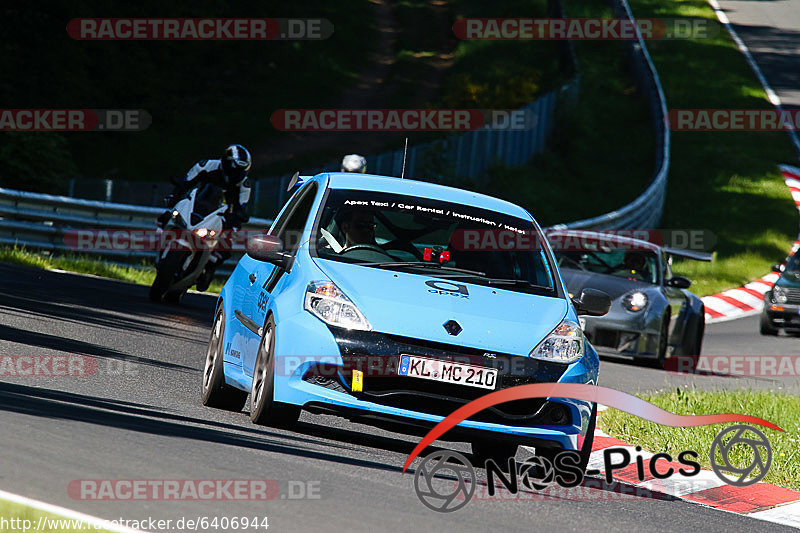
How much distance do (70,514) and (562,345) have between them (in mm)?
3446

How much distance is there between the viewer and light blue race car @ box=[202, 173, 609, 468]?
7547mm

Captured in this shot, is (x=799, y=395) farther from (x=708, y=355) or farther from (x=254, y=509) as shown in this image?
(x=254, y=509)

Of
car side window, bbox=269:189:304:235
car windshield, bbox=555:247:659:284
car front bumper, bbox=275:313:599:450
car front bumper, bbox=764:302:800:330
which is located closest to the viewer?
car front bumper, bbox=275:313:599:450

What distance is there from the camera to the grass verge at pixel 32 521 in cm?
489

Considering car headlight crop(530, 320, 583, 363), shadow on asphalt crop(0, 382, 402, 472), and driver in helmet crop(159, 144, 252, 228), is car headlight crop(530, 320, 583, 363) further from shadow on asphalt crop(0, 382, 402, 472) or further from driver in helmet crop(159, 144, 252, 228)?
driver in helmet crop(159, 144, 252, 228)

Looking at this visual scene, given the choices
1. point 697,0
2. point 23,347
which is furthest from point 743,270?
point 697,0

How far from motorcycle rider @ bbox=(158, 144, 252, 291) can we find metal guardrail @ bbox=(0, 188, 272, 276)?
3963 millimetres

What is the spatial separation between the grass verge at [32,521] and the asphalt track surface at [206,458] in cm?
35

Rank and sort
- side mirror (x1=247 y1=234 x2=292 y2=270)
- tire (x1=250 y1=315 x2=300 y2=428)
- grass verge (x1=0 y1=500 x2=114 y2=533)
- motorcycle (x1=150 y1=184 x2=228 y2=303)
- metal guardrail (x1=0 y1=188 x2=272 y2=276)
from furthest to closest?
1. metal guardrail (x1=0 y1=188 x2=272 y2=276)
2. motorcycle (x1=150 y1=184 x2=228 y2=303)
3. side mirror (x1=247 y1=234 x2=292 y2=270)
4. tire (x1=250 y1=315 x2=300 y2=428)
5. grass verge (x1=0 y1=500 x2=114 y2=533)

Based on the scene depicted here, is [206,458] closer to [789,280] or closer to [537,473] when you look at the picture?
[537,473]

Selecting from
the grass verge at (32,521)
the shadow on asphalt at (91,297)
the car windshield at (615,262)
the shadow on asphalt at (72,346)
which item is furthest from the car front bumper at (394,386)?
the car windshield at (615,262)

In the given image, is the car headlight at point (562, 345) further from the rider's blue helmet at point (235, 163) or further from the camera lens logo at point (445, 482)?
the rider's blue helmet at point (235, 163)

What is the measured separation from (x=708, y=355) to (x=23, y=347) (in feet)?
34.6

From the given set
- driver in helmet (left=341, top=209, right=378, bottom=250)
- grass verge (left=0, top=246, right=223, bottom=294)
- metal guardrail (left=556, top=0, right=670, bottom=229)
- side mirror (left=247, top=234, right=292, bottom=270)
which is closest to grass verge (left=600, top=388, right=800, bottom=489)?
driver in helmet (left=341, top=209, right=378, bottom=250)
